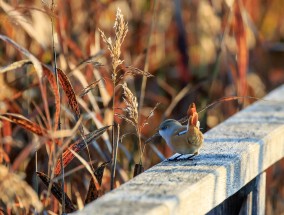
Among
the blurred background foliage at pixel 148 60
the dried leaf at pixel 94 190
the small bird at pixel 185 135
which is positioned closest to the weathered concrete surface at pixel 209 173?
the small bird at pixel 185 135

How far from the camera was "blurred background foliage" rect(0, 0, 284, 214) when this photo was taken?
9.00 feet

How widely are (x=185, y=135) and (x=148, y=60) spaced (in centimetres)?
209

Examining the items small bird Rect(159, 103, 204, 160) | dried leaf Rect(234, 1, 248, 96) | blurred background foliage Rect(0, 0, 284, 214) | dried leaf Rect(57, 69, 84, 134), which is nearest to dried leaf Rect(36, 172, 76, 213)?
dried leaf Rect(57, 69, 84, 134)

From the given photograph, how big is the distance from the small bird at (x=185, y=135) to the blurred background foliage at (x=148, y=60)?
549 millimetres

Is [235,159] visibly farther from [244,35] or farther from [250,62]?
[250,62]

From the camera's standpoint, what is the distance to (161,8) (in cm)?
448

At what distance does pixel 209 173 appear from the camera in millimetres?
1770

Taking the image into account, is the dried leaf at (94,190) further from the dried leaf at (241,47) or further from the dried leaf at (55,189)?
the dried leaf at (241,47)

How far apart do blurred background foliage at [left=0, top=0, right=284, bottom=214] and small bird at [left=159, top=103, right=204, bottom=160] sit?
0.55m

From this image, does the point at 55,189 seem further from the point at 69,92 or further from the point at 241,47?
the point at 241,47

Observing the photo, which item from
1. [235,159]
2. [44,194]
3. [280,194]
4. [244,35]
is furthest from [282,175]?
[235,159]

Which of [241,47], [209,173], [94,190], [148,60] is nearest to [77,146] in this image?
[94,190]

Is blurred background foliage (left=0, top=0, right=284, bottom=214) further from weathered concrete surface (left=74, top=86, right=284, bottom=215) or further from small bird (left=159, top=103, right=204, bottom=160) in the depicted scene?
small bird (left=159, top=103, right=204, bottom=160)

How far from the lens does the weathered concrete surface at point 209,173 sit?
1530mm
